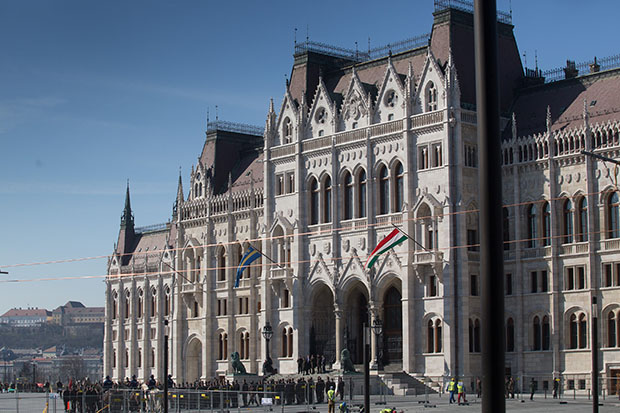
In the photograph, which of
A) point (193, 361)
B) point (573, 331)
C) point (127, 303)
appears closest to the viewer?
point (573, 331)

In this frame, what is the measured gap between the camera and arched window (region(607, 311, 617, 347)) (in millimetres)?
55344

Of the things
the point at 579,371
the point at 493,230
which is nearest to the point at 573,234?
the point at 579,371

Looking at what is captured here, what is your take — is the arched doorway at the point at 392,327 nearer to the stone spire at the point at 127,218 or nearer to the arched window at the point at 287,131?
the arched window at the point at 287,131

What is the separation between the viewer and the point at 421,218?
200 feet

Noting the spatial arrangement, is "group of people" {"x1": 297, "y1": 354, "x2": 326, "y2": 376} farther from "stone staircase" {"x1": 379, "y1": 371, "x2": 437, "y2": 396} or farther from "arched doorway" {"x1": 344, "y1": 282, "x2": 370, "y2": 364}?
"stone staircase" {"x1": 379, "y1": 371, "x2": 437, "y2": 396}

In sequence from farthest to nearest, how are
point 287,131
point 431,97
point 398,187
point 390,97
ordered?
1. point 287,131
2. point 390,97
3. point 398,187
4. point 431,97

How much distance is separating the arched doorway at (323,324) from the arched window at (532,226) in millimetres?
14695

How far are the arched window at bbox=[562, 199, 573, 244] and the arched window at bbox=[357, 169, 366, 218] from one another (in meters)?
12.8

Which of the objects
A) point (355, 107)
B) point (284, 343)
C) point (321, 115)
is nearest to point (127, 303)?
point (284, 343)

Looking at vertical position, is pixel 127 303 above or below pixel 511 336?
above

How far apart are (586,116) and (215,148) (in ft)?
117

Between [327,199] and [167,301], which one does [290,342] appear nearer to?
[327,199]

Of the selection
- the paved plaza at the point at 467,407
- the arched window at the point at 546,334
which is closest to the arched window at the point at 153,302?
the paved plaza at the point at 467,407

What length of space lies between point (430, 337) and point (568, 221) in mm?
10143
